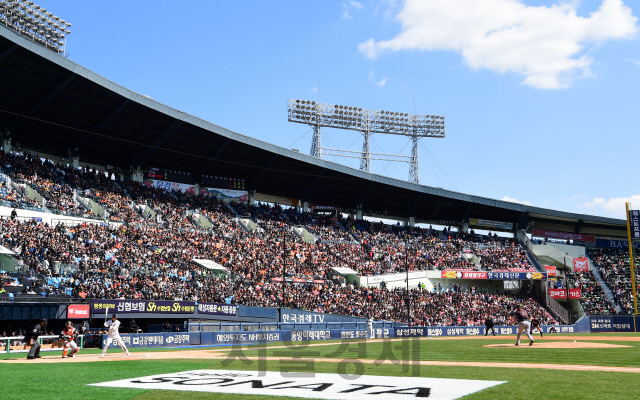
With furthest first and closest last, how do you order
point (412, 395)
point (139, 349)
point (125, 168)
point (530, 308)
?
1. point (530, 308)
2. point (125, 168)
3. point (139, 349)
4. point (412, 395)

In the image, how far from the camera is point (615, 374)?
513 inches

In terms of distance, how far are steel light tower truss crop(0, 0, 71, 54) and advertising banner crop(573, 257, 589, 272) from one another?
5661 centimetres

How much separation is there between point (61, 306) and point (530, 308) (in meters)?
42.9

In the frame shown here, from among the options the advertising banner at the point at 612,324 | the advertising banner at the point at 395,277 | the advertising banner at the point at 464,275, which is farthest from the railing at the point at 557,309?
the advertising banner at the point at 395,277

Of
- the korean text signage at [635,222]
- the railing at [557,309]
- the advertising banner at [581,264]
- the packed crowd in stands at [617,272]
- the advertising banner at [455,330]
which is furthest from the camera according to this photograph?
the advertising banner at [581,264]

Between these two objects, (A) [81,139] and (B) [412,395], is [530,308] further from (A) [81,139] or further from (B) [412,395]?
(B) [412,395]

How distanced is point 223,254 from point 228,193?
13751mm

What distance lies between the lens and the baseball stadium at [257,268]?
14.3 meters

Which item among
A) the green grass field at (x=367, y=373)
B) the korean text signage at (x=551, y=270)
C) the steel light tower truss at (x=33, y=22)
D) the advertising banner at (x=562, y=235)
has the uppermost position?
the steel light tower truss at (x=33, y=22)

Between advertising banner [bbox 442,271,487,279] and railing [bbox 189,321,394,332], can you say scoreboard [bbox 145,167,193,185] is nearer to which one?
railing [bbox 189,321,394,332]

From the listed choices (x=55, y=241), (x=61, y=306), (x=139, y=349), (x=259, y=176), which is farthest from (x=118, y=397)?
(x=259, y=176)

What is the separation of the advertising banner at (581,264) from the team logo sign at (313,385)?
197ft

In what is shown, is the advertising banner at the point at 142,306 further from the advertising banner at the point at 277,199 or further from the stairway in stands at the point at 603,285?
the stairway in stands at the point at 603,285

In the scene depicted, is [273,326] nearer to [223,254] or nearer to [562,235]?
[223,254]
